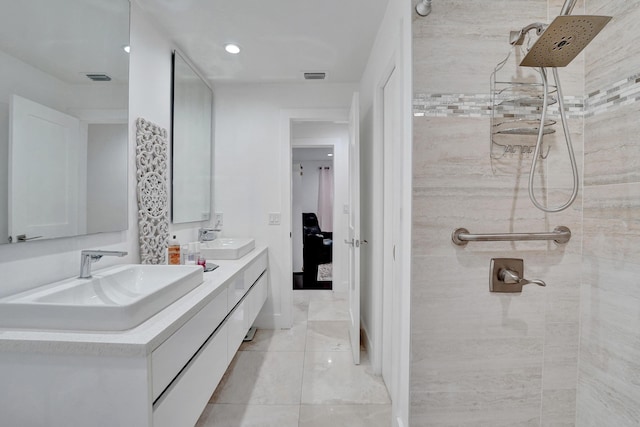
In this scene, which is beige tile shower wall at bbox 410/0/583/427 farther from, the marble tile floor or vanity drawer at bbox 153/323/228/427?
vanity drawer at bbox 153/323/228/427

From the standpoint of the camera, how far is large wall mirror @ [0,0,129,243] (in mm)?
990

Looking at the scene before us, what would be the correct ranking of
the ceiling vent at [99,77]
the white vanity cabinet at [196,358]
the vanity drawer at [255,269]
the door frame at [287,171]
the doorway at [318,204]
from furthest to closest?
the doorway at [318,204]
the door frame at [287,171]
the vanity drawer at [255,269]
the ceiling vent at [99,77]
the white vanity cabinet at [196,358]

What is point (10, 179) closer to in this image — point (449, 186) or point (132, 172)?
point (132, 172)

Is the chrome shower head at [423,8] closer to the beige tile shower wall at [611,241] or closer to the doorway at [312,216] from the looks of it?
the beige tile shower wall at [611,241]

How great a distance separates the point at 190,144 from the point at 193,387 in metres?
1.75

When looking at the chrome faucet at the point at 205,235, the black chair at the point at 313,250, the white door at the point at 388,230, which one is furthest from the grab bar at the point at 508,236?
the black chair at the point at 313,250

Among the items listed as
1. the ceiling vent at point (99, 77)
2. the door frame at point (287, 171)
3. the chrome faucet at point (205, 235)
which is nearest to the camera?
the ceiling vent at point (99, 77)

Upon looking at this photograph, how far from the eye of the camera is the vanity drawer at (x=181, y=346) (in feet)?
2.88

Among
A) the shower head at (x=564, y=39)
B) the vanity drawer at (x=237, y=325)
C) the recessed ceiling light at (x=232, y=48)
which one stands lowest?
the vanity drawer at (x=237, y=325)

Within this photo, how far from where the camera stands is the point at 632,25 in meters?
0.95

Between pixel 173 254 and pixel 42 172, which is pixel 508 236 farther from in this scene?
pixel 42 172

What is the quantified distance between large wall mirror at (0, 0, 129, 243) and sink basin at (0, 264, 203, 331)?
0.78 ft

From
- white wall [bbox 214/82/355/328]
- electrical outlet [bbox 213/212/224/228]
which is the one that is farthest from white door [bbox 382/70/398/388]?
electrical outlet [bbox 213/212/224/228]

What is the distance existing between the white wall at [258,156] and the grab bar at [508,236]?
5.75 feet
